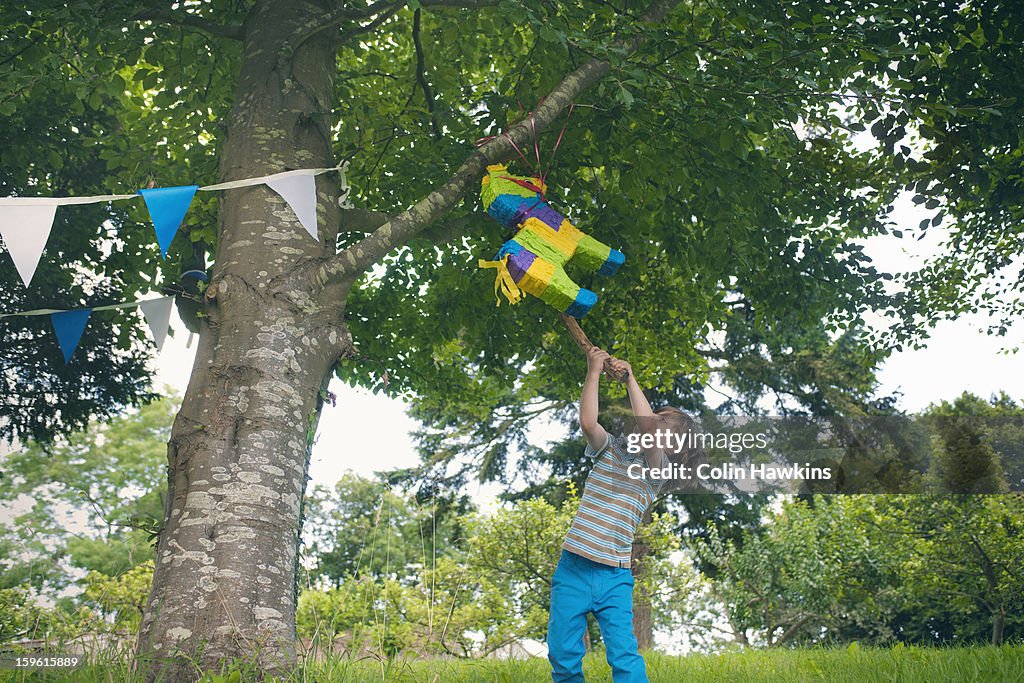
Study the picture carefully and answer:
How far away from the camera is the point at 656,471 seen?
386 cm

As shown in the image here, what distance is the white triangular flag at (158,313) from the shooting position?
248 inches

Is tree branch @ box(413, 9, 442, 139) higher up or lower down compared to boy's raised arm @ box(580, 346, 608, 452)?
higher up

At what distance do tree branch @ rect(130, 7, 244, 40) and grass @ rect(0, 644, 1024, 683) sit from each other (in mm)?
3926

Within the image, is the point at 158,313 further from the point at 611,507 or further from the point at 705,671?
the point at 705,671

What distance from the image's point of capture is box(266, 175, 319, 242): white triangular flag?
4508mm

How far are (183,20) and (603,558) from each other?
14.4 ft

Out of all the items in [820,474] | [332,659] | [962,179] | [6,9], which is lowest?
[332,659]

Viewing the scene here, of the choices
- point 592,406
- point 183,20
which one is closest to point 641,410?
point 592,406

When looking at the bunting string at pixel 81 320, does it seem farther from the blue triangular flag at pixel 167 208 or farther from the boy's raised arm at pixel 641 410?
the boy's raised arm at pixel 641 410

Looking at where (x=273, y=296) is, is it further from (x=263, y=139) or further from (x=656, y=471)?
(x=656, y=471)

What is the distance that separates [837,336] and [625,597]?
13617 mm

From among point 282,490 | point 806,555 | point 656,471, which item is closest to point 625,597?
point 656,471

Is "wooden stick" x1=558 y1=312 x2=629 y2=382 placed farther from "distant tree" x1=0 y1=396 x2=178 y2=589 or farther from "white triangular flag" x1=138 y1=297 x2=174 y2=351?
"distant tree" x1=0 y1=396 x2=178 y2=589

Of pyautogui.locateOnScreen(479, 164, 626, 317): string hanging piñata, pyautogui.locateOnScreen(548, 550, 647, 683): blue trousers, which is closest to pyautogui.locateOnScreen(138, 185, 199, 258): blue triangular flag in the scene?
pyautogui.locateOnScreen(479, 164, 626, 317): string hanging piñata
